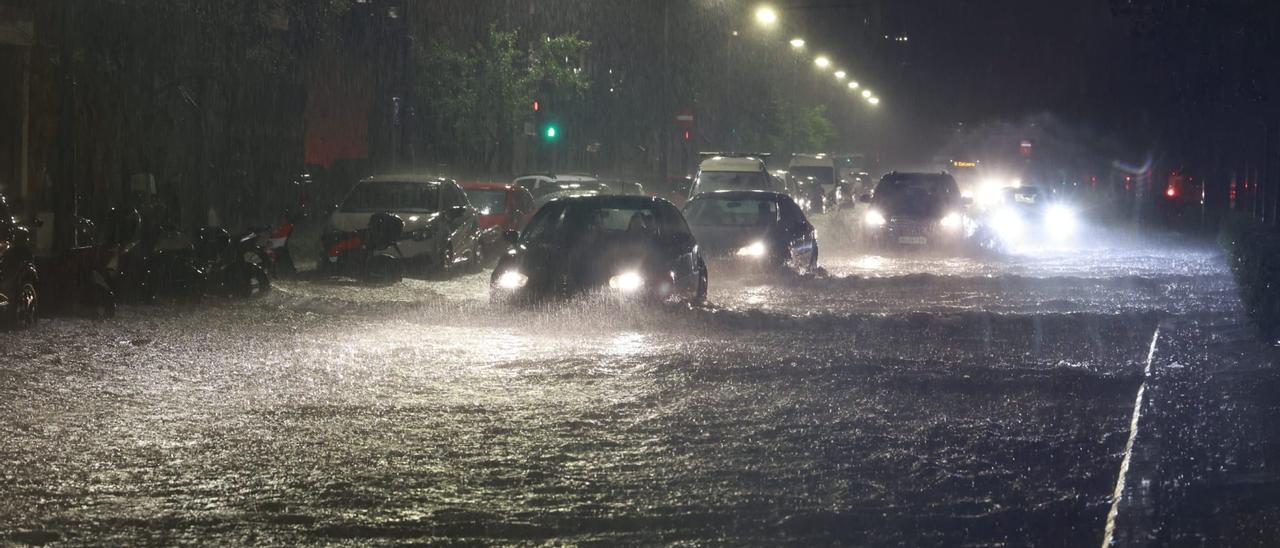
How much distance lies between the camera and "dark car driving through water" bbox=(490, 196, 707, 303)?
1714 centimetres

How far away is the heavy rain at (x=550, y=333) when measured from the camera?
7617 millimetres

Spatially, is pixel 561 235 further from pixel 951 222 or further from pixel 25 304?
pixel 951 222

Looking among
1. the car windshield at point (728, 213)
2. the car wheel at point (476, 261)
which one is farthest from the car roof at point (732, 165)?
the car windshield at point (728, 213)

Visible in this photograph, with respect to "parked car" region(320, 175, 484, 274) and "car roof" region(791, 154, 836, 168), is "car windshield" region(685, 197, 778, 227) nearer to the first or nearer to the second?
"parked car" region(320, 175, 484, 274)

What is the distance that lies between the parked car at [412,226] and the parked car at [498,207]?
53.6 inches

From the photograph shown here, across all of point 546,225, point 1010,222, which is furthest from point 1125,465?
point 1010,222

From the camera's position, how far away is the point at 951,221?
105ft

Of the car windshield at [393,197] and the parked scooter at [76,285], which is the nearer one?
the parked scooter at [76,285]

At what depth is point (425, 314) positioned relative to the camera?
18.0 m

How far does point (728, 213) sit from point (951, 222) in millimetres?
8549

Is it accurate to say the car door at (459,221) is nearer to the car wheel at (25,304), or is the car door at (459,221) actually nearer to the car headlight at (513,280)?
the car headlight at (513,280)

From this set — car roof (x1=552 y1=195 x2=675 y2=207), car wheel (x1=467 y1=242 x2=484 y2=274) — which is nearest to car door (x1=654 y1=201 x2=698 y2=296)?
car roof (x1=552 y1=195 x2=675 y2=207)

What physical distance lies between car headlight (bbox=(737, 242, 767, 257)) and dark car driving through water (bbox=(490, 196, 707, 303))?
4017 millimetres

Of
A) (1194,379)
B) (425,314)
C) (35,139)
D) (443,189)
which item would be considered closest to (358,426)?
(1194,379)
